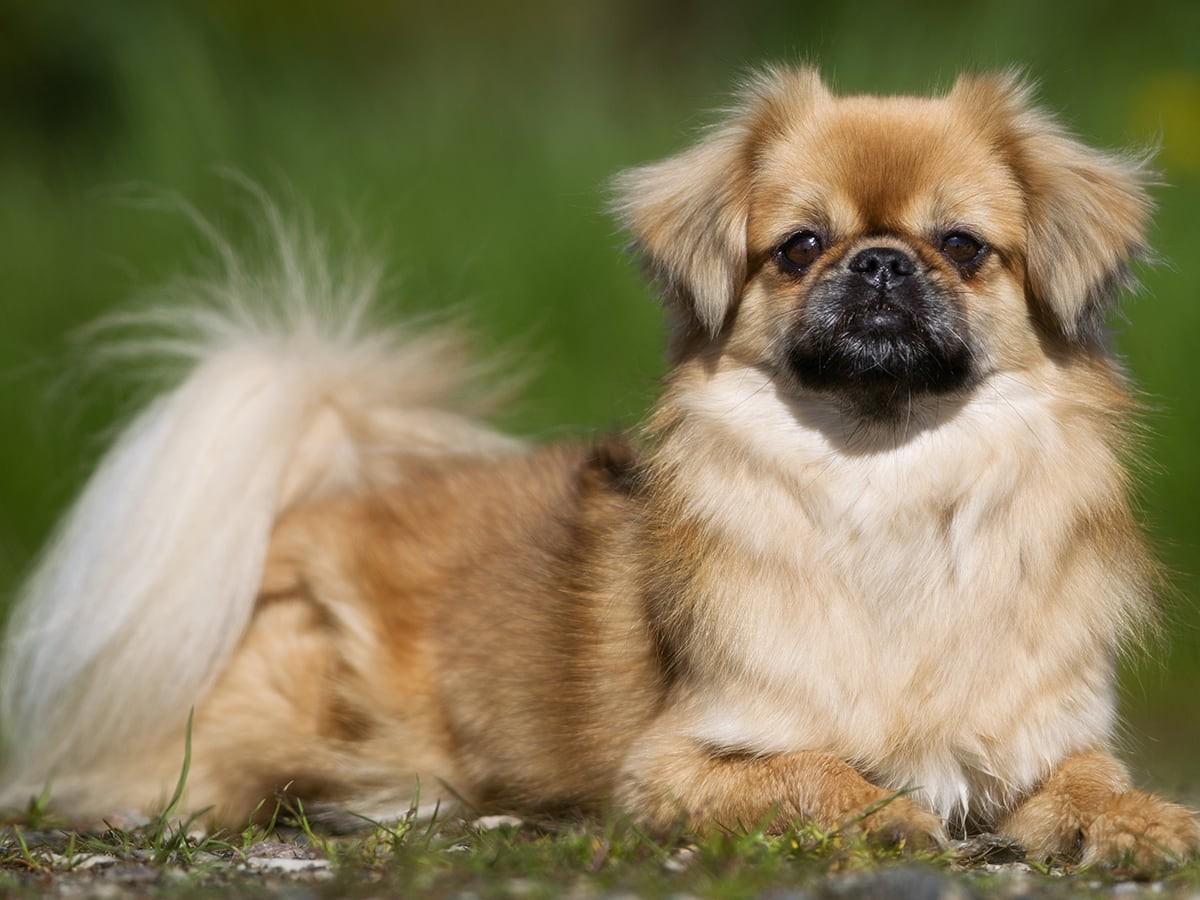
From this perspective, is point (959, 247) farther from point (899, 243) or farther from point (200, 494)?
point (200, 494)

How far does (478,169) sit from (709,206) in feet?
14.8

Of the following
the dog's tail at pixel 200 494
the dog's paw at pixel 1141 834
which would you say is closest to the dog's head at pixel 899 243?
the dog's paw at pixel 1141 834

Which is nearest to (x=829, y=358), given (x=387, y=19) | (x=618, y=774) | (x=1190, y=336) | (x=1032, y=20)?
(x=618, y=774)

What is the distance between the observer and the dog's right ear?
11.7 feet

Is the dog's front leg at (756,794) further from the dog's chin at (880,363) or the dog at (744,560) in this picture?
the dog's chin at (880,363)

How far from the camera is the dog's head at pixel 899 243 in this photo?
10.9 ft

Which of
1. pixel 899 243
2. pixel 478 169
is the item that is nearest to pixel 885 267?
pixel 899 243

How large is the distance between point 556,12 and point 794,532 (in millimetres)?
13591

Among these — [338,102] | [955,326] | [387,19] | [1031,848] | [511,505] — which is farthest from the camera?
[387,19]

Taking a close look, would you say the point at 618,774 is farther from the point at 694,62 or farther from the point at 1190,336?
the point at 694,62

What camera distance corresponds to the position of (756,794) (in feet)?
10.1

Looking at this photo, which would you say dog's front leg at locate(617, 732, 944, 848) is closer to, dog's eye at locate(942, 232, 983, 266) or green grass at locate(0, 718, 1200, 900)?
green grass at locate(0, 718, 1200, 900)

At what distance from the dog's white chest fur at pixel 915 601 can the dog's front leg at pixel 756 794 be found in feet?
0.20

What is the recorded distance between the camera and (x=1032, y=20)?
25.5ft
